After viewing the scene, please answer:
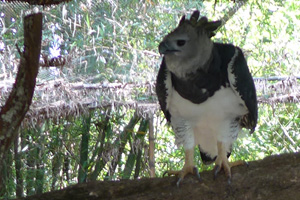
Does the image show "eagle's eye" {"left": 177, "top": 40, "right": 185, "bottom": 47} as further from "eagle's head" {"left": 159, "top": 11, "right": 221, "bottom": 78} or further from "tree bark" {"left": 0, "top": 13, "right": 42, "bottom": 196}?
"tree bark" {"left": 0, "top": 13, "right": 42, "bottom": 196}

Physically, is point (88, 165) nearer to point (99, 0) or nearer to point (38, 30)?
point (99, 0)

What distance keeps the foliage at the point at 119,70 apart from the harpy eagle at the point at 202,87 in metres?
0.93

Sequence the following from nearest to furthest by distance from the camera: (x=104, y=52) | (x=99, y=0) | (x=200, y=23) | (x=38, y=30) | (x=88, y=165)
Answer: (x=38, y=30)
(x=200, y=23)
(x=99, y=0)
(x=104, y=52)
(x=88, y=165)

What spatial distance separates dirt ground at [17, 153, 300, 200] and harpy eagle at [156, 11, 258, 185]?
0.40ft

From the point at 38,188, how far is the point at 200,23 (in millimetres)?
2188

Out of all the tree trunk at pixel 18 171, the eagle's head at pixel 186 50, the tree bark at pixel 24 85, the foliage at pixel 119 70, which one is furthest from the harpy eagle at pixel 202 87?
the tree trunk at pixel 18 171

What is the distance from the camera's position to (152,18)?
3.68m

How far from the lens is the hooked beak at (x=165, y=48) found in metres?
1.75

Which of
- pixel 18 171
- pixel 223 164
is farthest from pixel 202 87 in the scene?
pixel 18 171

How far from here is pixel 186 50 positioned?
6.02ft

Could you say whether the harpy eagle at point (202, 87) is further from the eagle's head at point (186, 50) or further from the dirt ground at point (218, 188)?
the dirt ground at point (218, 188)

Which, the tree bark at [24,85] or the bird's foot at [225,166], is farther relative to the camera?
the bird's foot at [225,166]

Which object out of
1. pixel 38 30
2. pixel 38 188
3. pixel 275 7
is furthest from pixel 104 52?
pixel 38 30

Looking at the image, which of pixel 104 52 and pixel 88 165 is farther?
pixel 88 165
